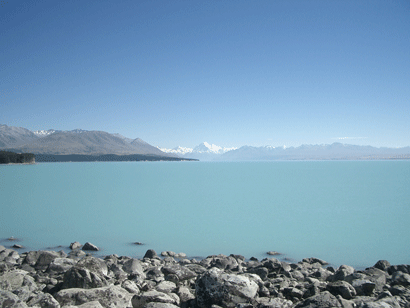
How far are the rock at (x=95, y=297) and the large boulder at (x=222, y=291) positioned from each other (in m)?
1.31

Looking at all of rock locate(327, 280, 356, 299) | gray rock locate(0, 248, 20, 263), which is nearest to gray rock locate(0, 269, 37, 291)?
gray rock locate(0, 248, 20, 263)

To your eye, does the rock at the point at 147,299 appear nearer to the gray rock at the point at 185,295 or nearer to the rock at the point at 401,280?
the gray rock at the point at 185,295

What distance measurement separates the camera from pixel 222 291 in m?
5.29

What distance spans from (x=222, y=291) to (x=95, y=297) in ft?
7.23

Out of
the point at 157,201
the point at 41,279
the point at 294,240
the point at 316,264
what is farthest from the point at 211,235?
the point at 157,201

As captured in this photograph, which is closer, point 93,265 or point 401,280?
point 93,265

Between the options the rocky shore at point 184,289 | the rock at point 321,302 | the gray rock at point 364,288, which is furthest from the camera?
the gray rock at point 364,288

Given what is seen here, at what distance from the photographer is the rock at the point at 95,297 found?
5074 millimetres

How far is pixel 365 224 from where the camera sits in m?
19.2

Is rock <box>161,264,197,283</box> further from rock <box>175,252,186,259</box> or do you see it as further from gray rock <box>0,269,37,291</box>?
rock <box>175,252,186,259</box>

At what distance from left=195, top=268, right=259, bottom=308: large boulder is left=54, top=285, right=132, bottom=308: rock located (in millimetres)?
1311

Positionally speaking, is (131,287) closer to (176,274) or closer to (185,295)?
(185,295)

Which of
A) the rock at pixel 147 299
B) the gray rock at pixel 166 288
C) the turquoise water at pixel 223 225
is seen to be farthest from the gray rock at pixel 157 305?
the turquoise water at pixel 223 225

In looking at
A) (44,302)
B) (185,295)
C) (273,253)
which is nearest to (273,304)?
(185,295)
